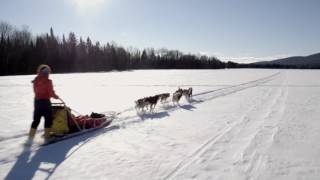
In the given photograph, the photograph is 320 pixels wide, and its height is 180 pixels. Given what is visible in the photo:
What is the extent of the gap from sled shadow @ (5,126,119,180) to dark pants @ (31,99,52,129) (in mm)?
543

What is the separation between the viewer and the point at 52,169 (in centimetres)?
506

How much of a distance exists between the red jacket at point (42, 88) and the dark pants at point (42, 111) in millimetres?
101

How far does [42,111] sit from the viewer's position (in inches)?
269

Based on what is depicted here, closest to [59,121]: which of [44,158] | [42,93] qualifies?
[42,93]

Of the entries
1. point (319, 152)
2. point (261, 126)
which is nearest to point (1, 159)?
point (319, 152)

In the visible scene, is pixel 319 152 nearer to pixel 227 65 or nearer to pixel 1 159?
pixel 1 159

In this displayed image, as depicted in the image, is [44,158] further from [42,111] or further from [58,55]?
[58,55]

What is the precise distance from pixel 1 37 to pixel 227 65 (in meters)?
122

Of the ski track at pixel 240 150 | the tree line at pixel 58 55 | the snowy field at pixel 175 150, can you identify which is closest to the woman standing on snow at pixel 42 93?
the snowy field at pixel 175 150

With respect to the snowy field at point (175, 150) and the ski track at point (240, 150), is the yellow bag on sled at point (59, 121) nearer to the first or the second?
the snowy field at point (175, 150)

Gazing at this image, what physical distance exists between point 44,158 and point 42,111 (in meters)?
1.45

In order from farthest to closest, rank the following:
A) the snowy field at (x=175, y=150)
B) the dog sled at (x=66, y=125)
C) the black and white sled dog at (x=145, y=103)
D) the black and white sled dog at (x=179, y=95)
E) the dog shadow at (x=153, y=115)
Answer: the black and white sled dog at (x=179, y=95), the black and white sled dog at (x=145, y=103), the dog shadow at (x=153, y=115), the dog sled at (x=66, y=125), the snowy field at (x=175, y=150)

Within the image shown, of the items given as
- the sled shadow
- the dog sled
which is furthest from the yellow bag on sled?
the sled shadow

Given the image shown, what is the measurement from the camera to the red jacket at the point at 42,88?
6.73 meters
